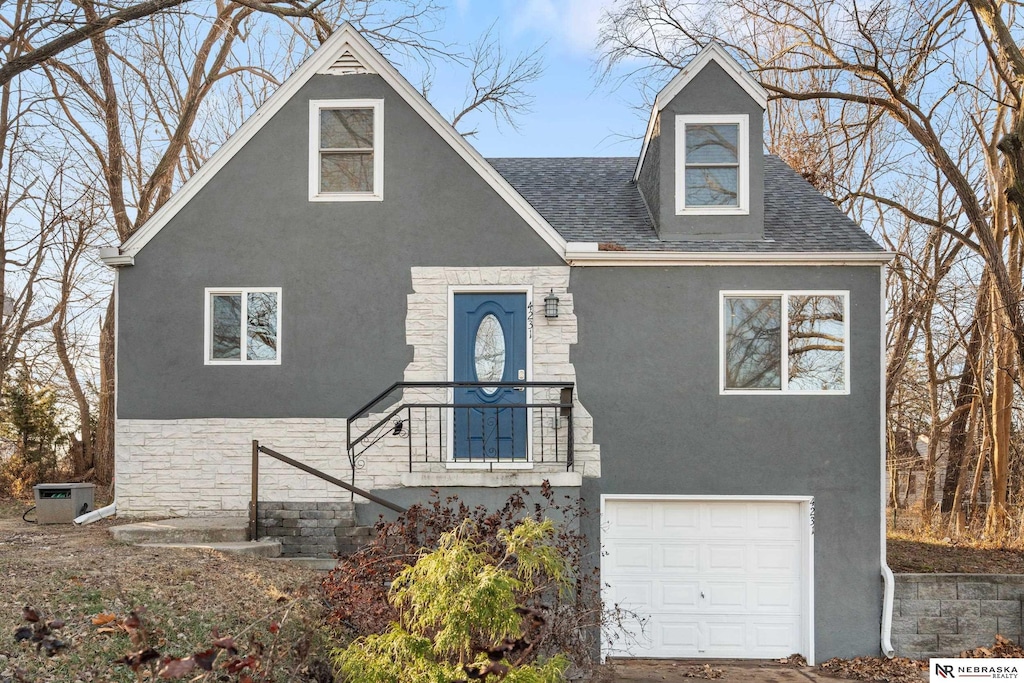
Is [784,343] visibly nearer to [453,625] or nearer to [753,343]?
[753,343]

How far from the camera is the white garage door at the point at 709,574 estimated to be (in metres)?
10.2

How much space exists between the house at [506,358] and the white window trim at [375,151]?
0.12ft

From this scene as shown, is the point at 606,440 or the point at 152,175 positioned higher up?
the point at 152,175

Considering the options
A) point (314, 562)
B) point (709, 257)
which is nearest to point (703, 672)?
point (314, 562)

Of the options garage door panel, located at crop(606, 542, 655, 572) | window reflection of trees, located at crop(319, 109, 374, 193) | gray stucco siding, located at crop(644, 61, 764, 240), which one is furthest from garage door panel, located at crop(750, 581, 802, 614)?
window reflection of trees, located at crop(319, 109, 374, 193)

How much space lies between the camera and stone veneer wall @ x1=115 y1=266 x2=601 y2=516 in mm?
10234

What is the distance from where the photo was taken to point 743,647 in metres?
10.2

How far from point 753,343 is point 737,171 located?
2292mm

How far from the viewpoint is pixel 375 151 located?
417 inches

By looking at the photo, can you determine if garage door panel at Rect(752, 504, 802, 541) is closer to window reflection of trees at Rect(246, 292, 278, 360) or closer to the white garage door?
the white garage door

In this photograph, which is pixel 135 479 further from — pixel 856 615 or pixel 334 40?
pixel 856 615

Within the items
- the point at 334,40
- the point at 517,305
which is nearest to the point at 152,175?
the point at 334,40

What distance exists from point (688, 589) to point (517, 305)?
4.10 metres

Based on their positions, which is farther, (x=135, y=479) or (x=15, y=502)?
(x=15, y=502)
